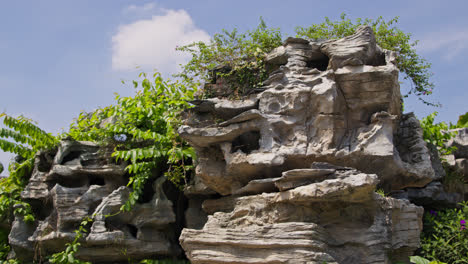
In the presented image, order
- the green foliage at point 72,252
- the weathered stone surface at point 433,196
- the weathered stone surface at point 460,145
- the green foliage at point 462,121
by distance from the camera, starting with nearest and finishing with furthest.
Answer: the green foliage at point 72,252 < the weathered stone surface at point 433,196 < the weathered stone surface at point 460,145 < the green foliage at point 462,121

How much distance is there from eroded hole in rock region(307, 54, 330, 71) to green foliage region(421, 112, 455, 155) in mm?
3115

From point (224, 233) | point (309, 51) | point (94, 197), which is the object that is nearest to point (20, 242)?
point (94, 197)

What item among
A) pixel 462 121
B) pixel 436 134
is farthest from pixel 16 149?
pixel 462 121

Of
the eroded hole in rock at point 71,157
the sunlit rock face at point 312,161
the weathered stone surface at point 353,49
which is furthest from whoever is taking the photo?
the eroded hole in rock at point 71,157

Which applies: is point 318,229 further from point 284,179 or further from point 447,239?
point 447,239

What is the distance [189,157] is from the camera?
27.4 feet

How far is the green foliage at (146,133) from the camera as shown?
25.9ft

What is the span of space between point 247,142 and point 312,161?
114cm

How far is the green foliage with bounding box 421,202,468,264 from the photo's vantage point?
23.4ft

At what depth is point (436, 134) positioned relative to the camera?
9.73 meters

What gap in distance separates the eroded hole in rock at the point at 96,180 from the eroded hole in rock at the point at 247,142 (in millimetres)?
3022

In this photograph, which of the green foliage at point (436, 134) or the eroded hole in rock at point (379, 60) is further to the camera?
the green foliage at point (436, 134)

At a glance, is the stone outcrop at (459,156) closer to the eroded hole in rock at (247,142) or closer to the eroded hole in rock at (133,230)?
the eroded hole in rock at (247,142)

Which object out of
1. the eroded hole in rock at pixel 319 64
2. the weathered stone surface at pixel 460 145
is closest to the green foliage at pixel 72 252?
the eroded hole in rock at pixel 319 64
